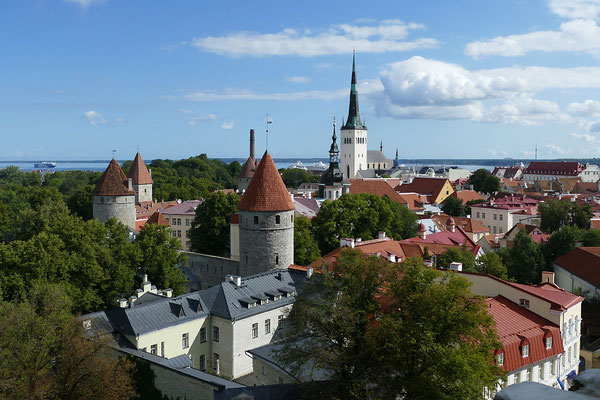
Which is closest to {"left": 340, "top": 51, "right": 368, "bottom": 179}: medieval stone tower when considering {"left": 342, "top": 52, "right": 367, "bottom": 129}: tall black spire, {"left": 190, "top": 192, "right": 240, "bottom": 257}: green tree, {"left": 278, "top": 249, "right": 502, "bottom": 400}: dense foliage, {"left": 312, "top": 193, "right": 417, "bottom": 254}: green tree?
{"left": 342, "top": 52, "right": 367, "bottom": 129}: tall black spire

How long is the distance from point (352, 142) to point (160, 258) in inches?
3308

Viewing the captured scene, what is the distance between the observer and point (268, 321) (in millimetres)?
26656

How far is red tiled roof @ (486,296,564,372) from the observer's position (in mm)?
19125

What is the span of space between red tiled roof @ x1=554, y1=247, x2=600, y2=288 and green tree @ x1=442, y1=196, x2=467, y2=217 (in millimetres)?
35369

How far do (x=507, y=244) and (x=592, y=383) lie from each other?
146 ft

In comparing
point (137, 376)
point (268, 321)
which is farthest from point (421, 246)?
point (137, 376)

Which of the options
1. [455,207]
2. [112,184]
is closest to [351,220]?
[112,184]

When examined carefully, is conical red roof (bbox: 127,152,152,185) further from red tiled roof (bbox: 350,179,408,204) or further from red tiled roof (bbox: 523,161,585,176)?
red tiled roof (bbox: 523,161,585,176)

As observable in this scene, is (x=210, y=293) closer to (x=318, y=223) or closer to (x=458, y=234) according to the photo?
(x=318, y=223)

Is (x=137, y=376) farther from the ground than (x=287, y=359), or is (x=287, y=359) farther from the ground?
(x=287, y=359)

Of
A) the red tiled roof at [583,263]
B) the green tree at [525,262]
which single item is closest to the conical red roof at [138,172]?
the green tree at [525,262]

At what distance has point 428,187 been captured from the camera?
286 ft

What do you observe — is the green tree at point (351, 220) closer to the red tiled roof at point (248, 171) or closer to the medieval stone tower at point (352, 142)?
the red tiled roof at point (248, 171)

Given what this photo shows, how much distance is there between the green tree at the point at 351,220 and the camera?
41.8 metres
